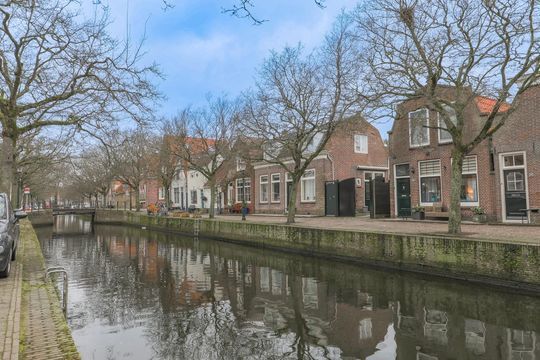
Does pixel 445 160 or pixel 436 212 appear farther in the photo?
pixel 445 160

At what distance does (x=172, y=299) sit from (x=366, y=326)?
5094 mm

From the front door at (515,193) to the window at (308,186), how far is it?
1342 centimetres

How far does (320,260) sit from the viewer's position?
16562mm

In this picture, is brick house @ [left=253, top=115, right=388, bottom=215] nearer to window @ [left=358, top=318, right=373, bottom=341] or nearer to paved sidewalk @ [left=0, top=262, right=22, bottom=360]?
window @ [left=358, top=318, right=373, bottom=341]

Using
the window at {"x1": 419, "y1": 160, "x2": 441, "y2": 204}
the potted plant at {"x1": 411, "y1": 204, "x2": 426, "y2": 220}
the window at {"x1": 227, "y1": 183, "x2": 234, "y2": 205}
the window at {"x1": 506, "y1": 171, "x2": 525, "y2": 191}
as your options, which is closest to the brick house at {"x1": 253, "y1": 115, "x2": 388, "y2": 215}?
the window at {"x1": 419, "y1": 160, "x2": 441, "y2": 204}

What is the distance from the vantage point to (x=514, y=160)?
17391 millimetres

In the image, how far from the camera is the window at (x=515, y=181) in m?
17.1

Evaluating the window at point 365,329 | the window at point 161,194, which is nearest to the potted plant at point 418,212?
the window at point 365,329

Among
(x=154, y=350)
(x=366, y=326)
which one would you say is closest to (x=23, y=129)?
(x=154, y=350)

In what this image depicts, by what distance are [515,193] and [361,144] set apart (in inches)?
549

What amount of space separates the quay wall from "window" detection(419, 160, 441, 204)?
Result: 6702mm

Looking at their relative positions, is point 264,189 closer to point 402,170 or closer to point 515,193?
point 402,170

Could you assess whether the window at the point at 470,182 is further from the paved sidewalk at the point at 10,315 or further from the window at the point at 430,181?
the paved sidewalk at the point at 10,315

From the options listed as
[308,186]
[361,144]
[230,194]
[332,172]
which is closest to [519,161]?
[332,172]
